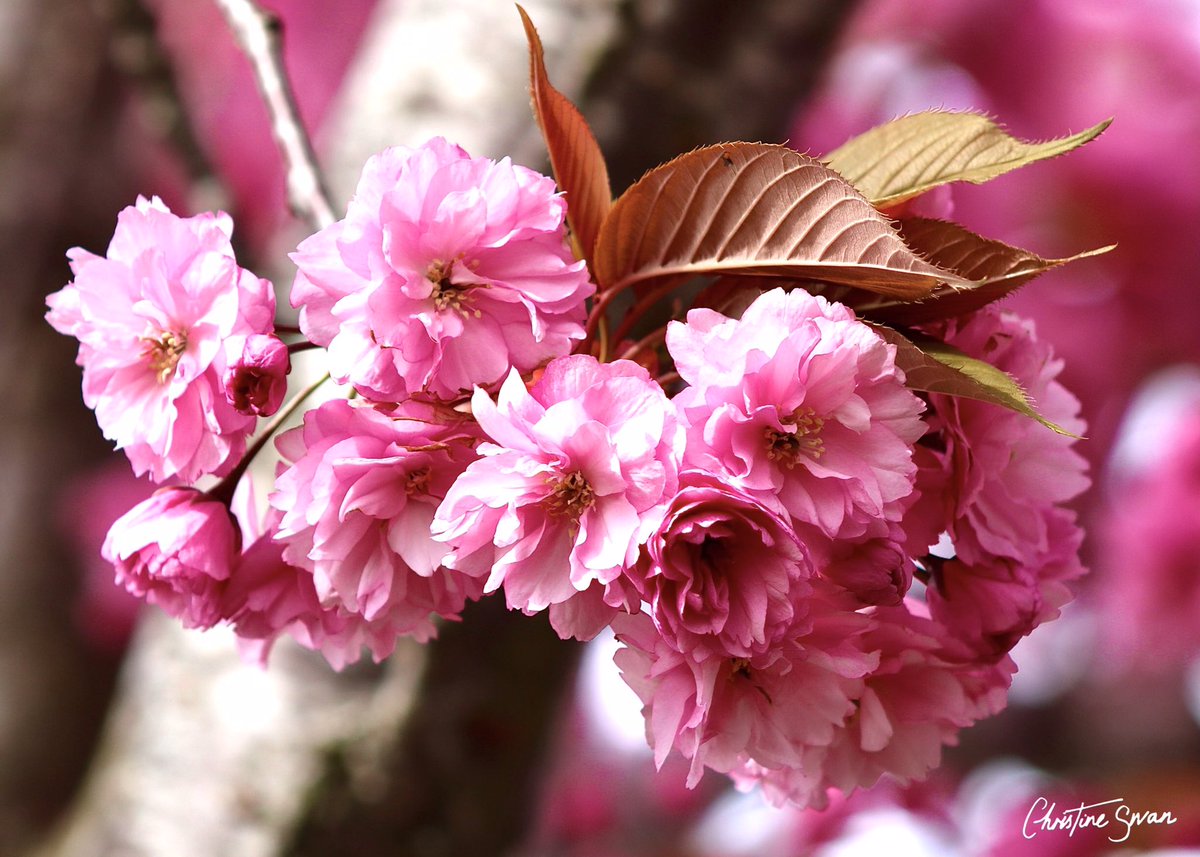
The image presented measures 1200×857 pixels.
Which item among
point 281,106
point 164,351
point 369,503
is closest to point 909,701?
point 369,503

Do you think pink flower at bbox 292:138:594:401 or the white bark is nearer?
pink flower at bbox 292:138:594:401

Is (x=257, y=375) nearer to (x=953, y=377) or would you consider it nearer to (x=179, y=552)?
(x=179, y=552)

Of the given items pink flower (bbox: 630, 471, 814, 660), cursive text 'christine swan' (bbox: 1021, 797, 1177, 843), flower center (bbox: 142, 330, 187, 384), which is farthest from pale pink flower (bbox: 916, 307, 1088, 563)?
cursive text 'christine swan' (bbox: 1021, 797, 1177, 843)

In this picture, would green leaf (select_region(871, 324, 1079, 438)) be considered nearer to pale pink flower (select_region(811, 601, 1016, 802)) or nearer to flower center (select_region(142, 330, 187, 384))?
pale pink flower (select_region(811, 601, 1016, 802))

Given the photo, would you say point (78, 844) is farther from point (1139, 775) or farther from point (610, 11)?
point (1139, 775)

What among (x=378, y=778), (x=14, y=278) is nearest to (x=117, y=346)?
(x=378, y=778)

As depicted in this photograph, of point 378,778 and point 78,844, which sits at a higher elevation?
point 378,778
